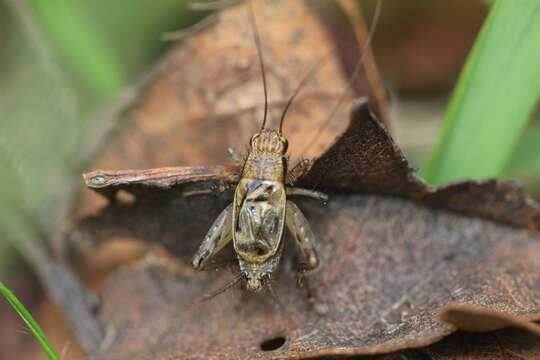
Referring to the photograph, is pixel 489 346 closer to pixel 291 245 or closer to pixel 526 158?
pixel 291 245

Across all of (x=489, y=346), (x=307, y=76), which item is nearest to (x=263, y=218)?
(x=307, y=76)

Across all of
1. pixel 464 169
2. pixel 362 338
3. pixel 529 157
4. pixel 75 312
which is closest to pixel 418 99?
pixel 529 157

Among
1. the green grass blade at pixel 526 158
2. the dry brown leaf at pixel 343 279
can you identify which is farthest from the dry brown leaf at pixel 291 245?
the green grass blade at pixel 526 158

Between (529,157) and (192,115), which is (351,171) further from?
(529,157)

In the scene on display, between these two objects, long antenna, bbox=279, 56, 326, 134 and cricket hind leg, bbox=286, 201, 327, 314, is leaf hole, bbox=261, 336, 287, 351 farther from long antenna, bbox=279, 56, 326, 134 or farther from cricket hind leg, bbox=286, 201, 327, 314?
long antenna, bbox=279, 56, 326, 134

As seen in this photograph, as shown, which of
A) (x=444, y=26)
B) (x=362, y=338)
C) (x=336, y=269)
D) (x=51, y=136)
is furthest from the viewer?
(x=444, y=26)

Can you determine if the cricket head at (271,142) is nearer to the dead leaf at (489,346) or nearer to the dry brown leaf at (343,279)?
the dry brown leaf at (343,279)
